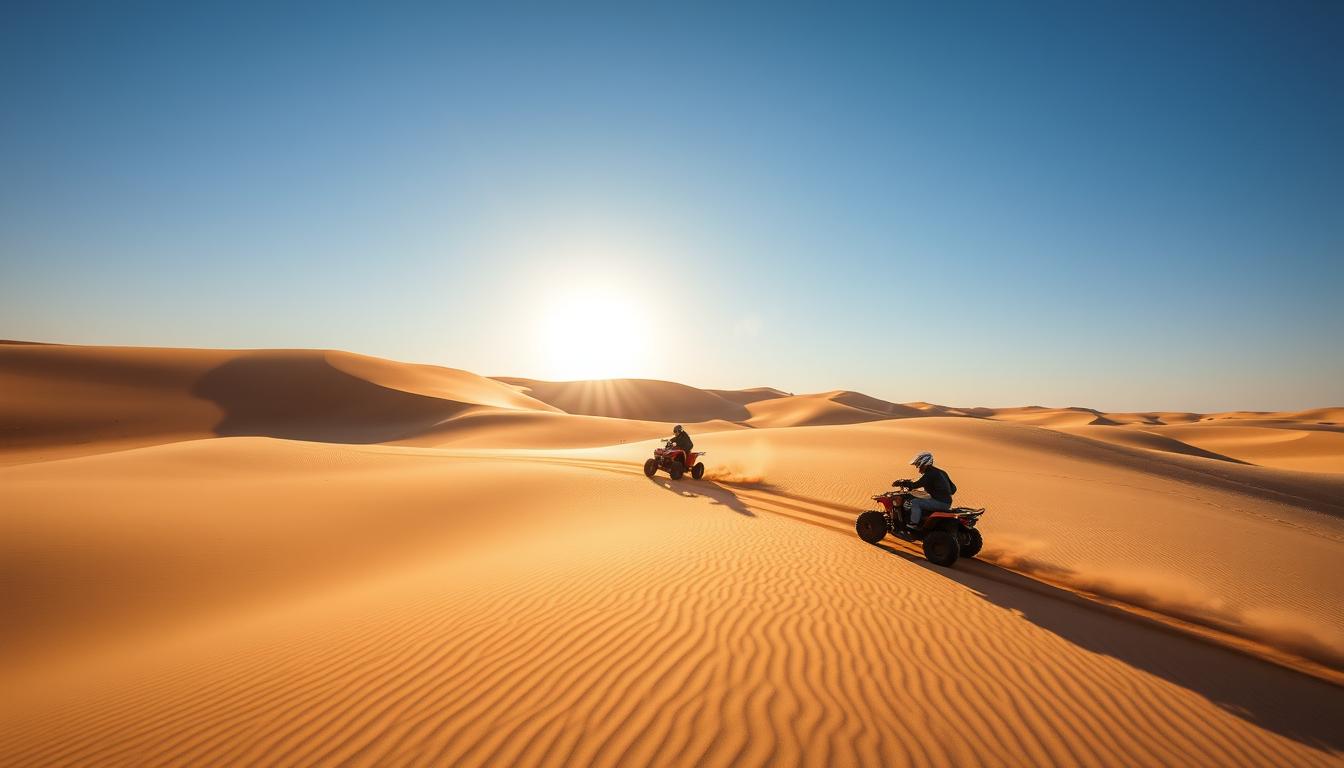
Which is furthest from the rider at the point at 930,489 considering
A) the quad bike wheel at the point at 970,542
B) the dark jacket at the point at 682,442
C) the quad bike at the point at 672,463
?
the dark jacket at the point at 682,442

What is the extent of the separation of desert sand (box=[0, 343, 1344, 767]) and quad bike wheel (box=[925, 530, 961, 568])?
0.74 ft

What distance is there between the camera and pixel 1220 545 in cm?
964

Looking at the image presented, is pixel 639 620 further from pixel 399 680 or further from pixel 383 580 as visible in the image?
pixel 383 580

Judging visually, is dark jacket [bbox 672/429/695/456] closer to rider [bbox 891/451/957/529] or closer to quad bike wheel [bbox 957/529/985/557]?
rider [bbox 891/451/957/529]

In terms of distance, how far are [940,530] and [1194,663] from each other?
2993 millimetres

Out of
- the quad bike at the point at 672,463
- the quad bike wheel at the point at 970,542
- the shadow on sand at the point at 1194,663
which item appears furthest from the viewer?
the quad bike at the point at 672,463

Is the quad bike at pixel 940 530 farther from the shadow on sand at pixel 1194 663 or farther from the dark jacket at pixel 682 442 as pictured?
the dark jacket at pixel 682 442

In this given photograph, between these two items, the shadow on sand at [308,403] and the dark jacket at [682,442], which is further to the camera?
the shadow on sand at [308,403]

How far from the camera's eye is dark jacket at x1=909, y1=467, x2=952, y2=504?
7.79m

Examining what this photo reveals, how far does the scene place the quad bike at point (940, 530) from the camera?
770 cm

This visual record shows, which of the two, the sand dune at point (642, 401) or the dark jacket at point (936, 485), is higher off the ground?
the sand dune at point (642, 401)

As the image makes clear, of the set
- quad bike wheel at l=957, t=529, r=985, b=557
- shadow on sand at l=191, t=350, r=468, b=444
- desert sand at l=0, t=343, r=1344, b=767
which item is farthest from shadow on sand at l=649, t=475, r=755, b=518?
shadow on sand at l=191, t=350, r=468, b=444

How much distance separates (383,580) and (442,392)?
165 feet

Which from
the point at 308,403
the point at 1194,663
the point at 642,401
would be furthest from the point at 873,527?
the point at 642,401
